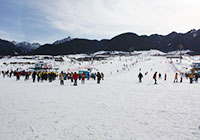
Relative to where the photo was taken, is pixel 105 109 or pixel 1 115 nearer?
pixel 1 115

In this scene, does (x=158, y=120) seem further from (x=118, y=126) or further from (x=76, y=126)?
(x=76, y=126)

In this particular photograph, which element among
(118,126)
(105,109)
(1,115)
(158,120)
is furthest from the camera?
(105,109)

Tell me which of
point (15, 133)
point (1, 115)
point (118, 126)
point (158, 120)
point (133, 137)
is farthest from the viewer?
point (1, 115)

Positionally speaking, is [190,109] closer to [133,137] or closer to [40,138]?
[133,137]

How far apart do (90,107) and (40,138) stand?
3.01 meters

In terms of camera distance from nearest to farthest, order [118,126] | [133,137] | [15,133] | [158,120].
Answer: [133,137] → [15,133] → [118,126] → [158,120]

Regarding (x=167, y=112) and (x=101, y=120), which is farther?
(x=167, y=112)

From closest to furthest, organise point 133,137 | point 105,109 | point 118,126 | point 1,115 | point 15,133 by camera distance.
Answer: point 133,137
point 15,133
point 118,126
point 1,115
point 105,109

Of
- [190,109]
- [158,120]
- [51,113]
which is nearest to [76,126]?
[51,113]

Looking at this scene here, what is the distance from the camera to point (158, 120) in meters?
5.12

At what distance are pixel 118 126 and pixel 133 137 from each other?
2.56 ft

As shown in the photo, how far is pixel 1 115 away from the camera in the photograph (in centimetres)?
584

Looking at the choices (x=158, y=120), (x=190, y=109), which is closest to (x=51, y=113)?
(x=158, y=120)

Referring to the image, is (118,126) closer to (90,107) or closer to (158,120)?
(158,120)
